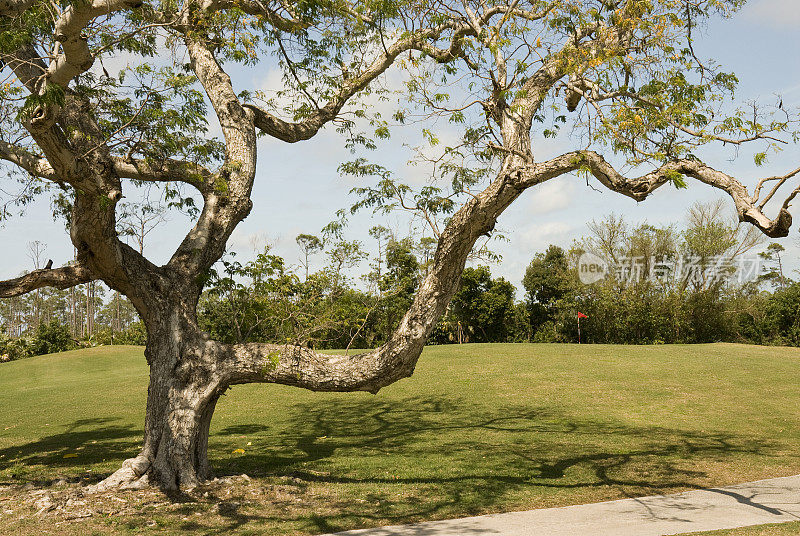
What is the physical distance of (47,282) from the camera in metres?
8.19

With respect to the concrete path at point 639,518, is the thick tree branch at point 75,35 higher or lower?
higher

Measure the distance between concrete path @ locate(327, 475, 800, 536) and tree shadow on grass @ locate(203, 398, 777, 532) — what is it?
1.22 ft

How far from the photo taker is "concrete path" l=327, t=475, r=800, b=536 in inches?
255

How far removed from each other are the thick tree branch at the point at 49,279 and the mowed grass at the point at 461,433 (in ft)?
9.06

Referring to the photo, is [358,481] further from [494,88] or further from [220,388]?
[494,88]

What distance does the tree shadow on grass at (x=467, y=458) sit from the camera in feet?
25.6

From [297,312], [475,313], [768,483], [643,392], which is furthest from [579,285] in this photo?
[297,312]

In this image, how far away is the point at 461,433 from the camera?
12398 mm

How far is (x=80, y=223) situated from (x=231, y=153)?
95.3 inches

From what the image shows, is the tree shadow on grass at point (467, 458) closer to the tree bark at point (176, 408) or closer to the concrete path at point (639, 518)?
the concrete path at point (639, 518)

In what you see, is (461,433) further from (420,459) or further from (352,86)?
(352,86)

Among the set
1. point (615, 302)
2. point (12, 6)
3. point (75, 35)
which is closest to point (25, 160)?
point (75, 35)

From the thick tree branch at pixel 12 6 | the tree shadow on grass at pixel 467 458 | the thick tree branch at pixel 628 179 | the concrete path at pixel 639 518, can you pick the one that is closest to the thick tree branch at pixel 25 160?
the thick tree branch at pixel 12 6

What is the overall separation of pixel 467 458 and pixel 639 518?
358 centimetres
